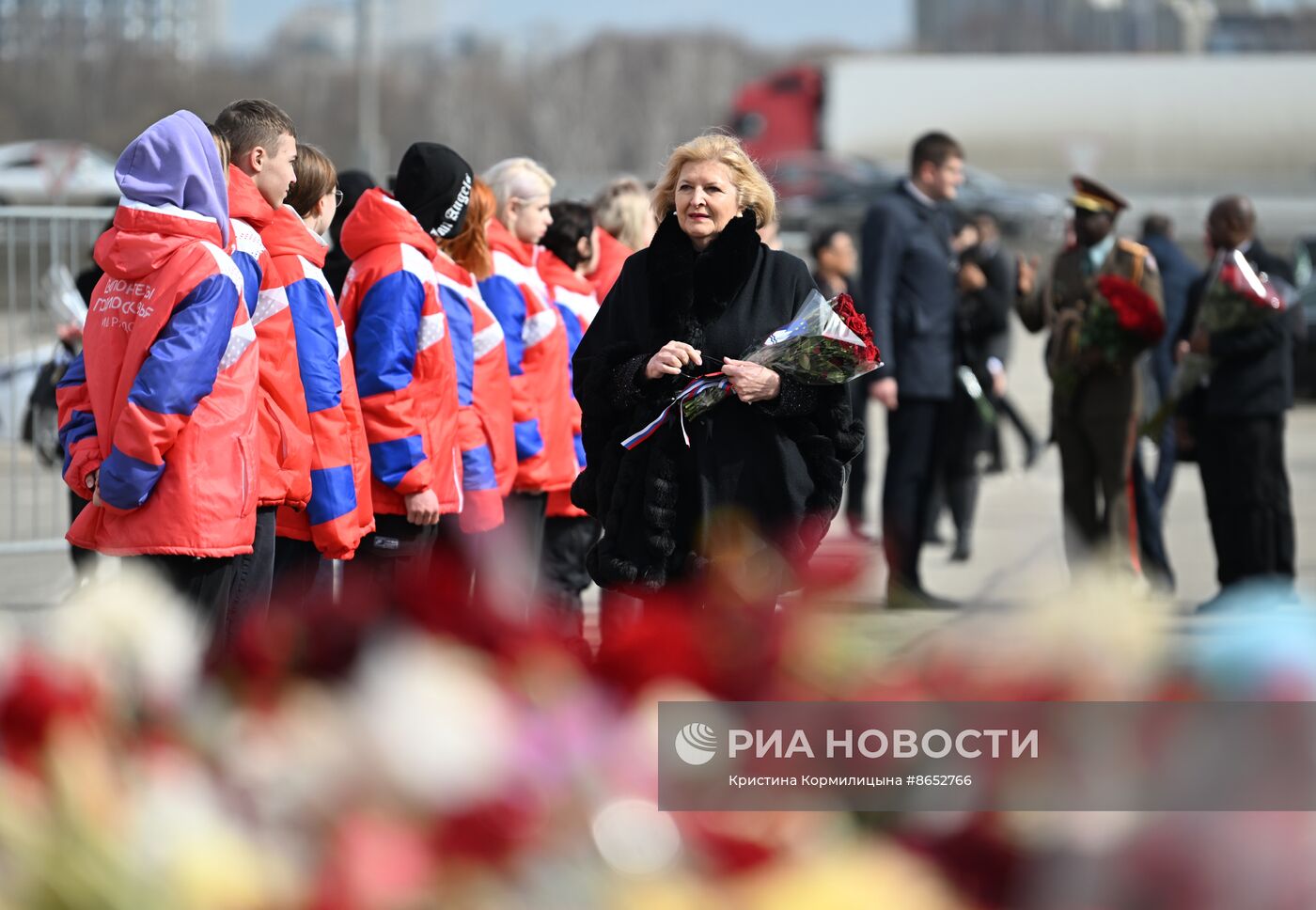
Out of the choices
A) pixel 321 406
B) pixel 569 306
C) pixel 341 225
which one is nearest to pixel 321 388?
pixel 321 406

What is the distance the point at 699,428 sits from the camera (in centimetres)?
418

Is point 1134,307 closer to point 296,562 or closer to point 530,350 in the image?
point 530,350

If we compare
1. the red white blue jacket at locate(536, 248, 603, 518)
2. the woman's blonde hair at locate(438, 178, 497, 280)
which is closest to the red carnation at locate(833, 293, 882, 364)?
the woman's blonde hair at locate(438, 178, 497, 280)

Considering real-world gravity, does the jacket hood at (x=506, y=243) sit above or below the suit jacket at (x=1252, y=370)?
above

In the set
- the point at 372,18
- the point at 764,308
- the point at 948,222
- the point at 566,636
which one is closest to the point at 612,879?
the point at 566,636

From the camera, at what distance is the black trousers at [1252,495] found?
773 cm

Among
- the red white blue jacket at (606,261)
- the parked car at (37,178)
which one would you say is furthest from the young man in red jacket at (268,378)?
the parked car at (37,178)

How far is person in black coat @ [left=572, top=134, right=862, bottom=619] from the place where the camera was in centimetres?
413

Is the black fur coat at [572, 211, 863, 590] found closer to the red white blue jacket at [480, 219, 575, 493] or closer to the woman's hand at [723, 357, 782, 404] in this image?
the woman's hand at [723, 357, 782, 404]

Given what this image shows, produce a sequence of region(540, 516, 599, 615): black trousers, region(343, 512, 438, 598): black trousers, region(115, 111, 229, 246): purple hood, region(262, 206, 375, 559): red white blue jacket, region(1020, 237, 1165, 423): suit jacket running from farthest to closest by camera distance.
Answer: region(1020, 237, 1165, 423): suit jacket, region(540, 516, 599, 615): black trousers, region(343, 512, 438, 598): black trousers, region(262, 206, 375, 559): red white blue jacket, region(115, 111, 229, 246): purple hood

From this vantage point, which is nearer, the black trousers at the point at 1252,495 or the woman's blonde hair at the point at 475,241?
the woman's blonde hair at the point at 475,241

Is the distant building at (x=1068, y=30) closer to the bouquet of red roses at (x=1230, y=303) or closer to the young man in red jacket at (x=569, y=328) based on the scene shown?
the bouquet of red roses at (x=1230, y=303)

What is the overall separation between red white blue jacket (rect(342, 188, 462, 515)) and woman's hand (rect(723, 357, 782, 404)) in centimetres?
134

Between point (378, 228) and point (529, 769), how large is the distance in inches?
158
